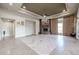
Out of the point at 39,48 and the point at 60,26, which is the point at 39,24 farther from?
the point at 39,48

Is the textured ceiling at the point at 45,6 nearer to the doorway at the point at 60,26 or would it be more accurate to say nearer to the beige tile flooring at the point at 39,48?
the beige tile flooring at the point at 39,48

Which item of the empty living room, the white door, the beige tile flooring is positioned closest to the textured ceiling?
the empty living room

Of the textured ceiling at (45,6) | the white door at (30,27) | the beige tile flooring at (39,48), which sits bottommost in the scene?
the beige tile flooring at (39,48)

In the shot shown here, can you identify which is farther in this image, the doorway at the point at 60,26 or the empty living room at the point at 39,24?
the doorway at the point at 60,26

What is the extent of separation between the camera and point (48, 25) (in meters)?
17.6

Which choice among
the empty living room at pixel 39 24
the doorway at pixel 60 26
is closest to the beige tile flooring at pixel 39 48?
the empty living room at pixel 39 24

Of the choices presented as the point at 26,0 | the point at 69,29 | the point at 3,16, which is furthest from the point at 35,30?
the point at 26,0

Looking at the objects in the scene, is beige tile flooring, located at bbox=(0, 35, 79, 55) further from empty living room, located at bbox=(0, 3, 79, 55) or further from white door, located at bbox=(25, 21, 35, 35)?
white door, located at bbox=(25, 21, 35, 35)

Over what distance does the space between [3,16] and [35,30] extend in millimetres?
8212

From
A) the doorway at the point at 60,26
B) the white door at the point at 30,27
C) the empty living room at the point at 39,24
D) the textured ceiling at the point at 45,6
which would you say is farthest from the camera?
the doorway at the point at 60,26

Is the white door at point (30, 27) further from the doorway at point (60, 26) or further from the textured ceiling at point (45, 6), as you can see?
the textured ceiling at point (45, 6)

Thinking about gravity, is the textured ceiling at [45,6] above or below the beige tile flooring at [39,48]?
above

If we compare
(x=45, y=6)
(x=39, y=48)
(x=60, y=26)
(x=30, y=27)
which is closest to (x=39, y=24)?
(x=30, y=27)

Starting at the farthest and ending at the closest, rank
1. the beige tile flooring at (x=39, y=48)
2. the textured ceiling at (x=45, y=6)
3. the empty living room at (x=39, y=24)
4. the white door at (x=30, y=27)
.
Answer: the white door at (x=30, y=27) → the empty living room at (x=39, y=24) → the textured ceiling at (x=45, y=6) → the beige tile flooring at (x=39, y=48)
